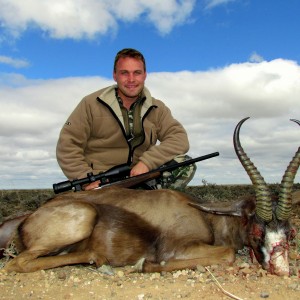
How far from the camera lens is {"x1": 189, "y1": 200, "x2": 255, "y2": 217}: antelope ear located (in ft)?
19.5

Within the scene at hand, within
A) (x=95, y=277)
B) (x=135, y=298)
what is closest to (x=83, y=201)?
(x=95, y=277)

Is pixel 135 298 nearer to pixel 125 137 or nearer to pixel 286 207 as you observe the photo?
pixel 286 207

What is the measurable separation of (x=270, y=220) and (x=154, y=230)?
1.43 metres

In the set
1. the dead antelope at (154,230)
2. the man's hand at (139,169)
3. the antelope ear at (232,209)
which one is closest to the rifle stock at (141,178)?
the man's hand at (139,169)

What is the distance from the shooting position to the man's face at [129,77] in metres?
8.61

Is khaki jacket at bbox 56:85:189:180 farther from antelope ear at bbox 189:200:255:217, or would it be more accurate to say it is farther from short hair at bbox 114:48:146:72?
antelope ear at bbox 189:200:255:217

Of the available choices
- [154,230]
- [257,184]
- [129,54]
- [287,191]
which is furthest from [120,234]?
[129,54]

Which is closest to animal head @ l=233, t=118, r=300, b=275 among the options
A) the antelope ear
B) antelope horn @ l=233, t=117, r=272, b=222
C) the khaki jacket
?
antelope horn @ l=233, t=117, r=272, b=222

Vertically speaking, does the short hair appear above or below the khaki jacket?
above

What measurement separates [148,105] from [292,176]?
381 cm

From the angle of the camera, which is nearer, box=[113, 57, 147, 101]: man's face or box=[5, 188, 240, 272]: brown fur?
box=[5, 188, 240, 272]: brown fur

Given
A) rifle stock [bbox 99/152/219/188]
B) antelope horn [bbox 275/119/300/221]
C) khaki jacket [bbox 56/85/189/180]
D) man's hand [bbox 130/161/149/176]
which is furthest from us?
khaki jacket [bbox 56/85/189/180]

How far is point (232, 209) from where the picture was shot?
5.99 metres

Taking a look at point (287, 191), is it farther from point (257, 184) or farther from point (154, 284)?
point (154, 284)
